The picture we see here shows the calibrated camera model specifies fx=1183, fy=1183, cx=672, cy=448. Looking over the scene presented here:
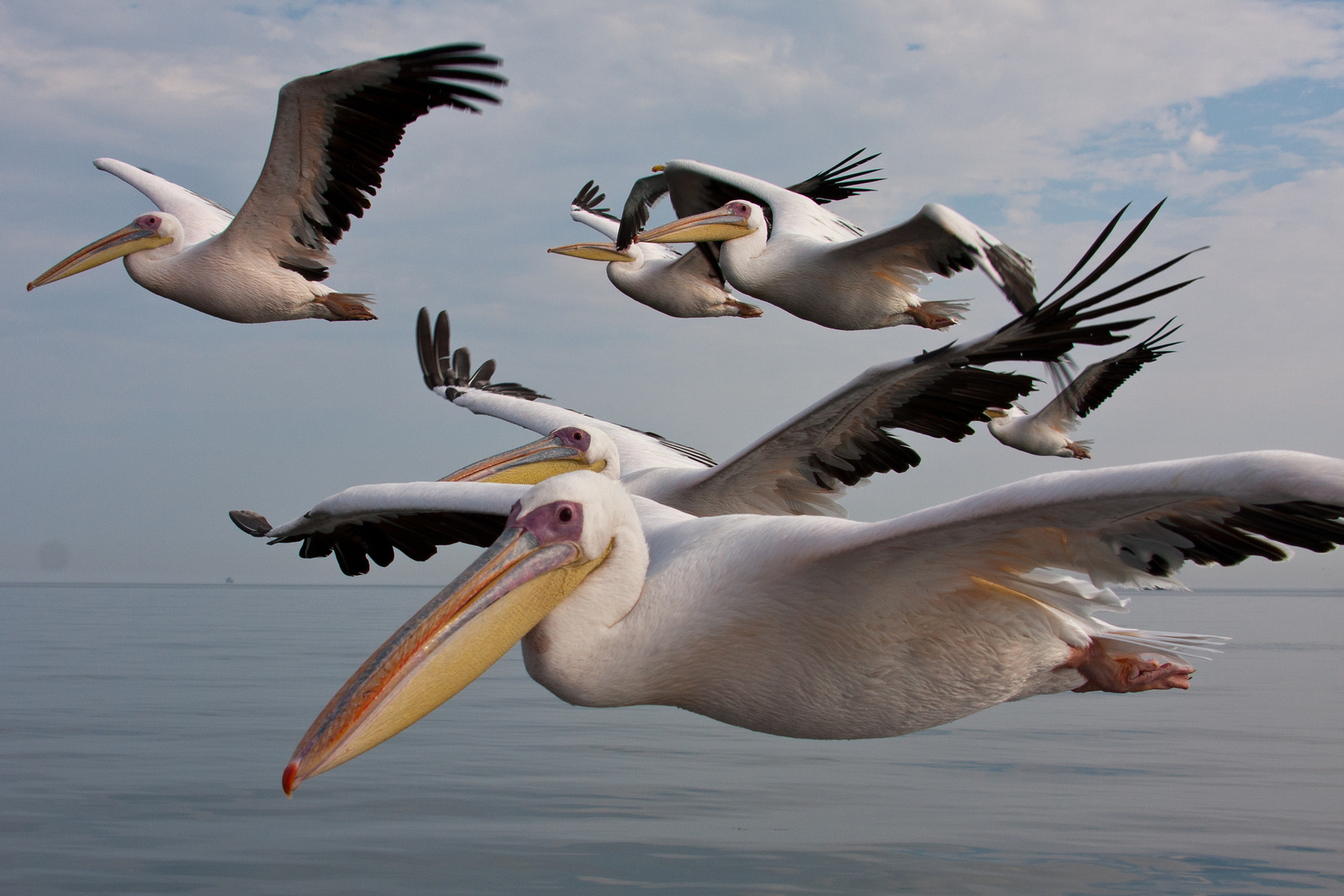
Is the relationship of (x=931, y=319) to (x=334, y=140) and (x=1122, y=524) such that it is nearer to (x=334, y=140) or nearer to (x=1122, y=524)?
(x=334, y=140)

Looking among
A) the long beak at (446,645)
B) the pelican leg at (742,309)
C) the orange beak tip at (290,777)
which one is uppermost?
the long beak at (446,645)

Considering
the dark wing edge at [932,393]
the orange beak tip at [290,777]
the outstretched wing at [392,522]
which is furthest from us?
the outstretched wing at [392,522]

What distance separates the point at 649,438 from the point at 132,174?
6.66 m

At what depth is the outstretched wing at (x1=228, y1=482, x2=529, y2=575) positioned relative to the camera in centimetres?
502

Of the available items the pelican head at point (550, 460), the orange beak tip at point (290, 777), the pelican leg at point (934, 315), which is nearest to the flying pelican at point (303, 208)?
the pelican head at point (550, 460)

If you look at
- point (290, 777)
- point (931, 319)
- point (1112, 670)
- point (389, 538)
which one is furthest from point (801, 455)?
point (290, 777)

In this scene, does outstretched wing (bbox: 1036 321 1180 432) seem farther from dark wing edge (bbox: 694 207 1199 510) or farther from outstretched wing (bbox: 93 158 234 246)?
outstretched wing (bbox: 93 158 234 246)

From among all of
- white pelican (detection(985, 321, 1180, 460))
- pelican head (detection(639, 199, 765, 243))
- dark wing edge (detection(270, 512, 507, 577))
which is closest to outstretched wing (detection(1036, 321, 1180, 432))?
white pelican (detection(985, 321, 1180, 460))

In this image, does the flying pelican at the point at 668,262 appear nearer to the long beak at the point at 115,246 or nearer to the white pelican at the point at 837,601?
the long beak at the point at 115,246

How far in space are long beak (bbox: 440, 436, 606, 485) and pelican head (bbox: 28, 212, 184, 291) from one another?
16.1 ft

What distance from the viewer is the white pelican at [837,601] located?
311cm

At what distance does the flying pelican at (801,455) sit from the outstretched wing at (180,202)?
4.67m

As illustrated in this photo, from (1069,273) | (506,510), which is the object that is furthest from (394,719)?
(1069,273)

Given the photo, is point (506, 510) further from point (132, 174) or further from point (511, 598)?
point (132, 174)
